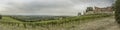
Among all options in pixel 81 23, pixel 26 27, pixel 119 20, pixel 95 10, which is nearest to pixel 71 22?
pixel 81 23

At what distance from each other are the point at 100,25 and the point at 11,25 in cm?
3369

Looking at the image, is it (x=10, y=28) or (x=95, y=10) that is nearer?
(x=10, y=28)

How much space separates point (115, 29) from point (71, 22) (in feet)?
93.9

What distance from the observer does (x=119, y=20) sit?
3034 inches

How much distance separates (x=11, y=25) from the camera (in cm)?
10506

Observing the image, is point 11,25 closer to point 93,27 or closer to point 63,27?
point 63,27

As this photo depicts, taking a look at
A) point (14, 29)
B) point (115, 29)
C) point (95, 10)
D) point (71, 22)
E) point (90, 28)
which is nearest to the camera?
point (115, 29)

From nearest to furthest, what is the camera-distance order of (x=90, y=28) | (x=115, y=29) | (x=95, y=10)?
(x=115, y=29) < (x=90, y=28) < (x=95, y=10)

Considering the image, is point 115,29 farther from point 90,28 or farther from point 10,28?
point 10,28

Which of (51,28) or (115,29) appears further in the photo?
(51,28)

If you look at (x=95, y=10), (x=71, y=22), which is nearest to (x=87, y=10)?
(x=95, y=10)

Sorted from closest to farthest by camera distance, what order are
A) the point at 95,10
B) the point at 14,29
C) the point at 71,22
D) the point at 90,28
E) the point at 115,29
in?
the point at 115,29, the point at 90,28, the point at 14,29, the point at 71,22, the point at 95,10

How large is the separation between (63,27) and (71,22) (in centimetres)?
503

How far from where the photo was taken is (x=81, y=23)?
98938 mm
